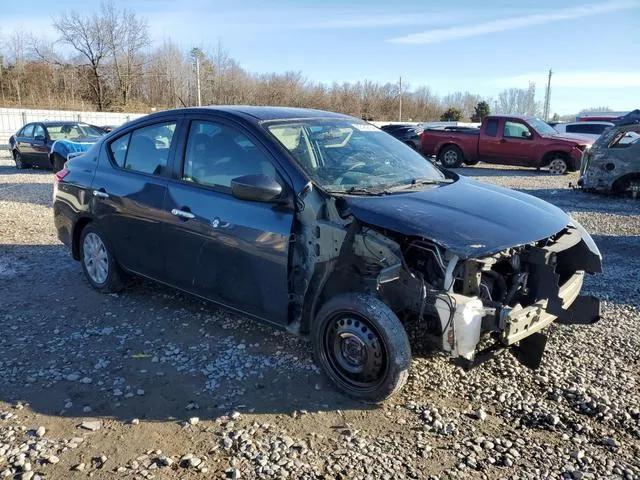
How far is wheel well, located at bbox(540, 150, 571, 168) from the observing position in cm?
1656

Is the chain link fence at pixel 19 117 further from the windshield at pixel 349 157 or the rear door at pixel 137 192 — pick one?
the windshield at pixel 349 157

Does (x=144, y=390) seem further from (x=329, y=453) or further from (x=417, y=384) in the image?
(x=417, y=384)

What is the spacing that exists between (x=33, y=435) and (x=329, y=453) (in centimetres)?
168

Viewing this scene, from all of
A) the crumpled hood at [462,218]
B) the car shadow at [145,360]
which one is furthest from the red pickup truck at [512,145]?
the car shadow at [145,360]

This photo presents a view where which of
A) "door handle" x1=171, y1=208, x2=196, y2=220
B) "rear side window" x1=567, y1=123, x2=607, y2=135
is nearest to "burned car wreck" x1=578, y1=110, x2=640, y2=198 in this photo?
"door handle" x1=171, y1=208, x2=196, y2=220

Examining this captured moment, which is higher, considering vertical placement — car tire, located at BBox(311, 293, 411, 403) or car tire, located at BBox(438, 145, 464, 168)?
car tire, located at BBox(438, 145, 464, 168)

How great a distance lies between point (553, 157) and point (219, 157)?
15163mm

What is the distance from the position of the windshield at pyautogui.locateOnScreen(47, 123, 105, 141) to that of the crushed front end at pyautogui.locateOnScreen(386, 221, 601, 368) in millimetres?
14769

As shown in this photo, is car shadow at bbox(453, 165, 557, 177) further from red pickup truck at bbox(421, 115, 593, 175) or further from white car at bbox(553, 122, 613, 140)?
white car at bbox(553, 122, 613, 140)

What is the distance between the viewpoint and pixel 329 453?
2887mm

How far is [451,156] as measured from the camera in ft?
61.4

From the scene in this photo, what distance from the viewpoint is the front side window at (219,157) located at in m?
3.87

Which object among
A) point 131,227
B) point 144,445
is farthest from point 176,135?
point 144,445

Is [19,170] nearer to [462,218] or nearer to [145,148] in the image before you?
[145,148]
